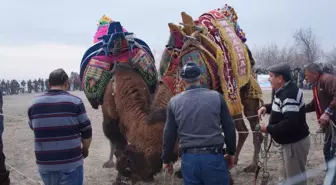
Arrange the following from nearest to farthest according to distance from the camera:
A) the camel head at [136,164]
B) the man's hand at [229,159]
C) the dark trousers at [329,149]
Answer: the man's hand at [229,159], the camel head at [136,164], the dark trousers at [329,149]

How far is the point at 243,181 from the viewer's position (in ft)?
18.5

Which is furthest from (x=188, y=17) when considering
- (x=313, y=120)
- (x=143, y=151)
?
(x=313, y=120)

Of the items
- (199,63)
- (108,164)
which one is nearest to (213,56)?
(199,63)

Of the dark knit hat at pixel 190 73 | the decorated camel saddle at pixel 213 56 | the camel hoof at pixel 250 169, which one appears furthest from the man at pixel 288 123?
the camel hoof at pixel 250 169

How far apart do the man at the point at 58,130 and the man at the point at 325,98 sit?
3063 mm

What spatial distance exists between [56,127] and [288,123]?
232cm

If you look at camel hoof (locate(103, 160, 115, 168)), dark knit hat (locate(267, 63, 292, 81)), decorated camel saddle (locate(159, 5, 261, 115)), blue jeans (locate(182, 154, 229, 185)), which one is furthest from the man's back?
camel hoof (locate(103, 160, 115, 168))

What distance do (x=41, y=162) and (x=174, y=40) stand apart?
124 inches

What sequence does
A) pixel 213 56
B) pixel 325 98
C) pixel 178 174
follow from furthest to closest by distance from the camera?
1. pixel 178 174
2. pixel 213 56
3. pixel 325 98

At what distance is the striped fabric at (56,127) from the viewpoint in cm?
334

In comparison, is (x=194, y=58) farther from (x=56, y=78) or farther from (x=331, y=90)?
(x=56, y=78)

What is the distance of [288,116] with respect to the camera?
373 centimetres

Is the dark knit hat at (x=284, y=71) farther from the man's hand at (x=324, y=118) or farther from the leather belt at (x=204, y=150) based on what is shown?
the leather belt at (x=204, y=150)

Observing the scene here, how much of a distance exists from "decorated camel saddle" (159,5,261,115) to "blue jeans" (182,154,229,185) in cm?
182
